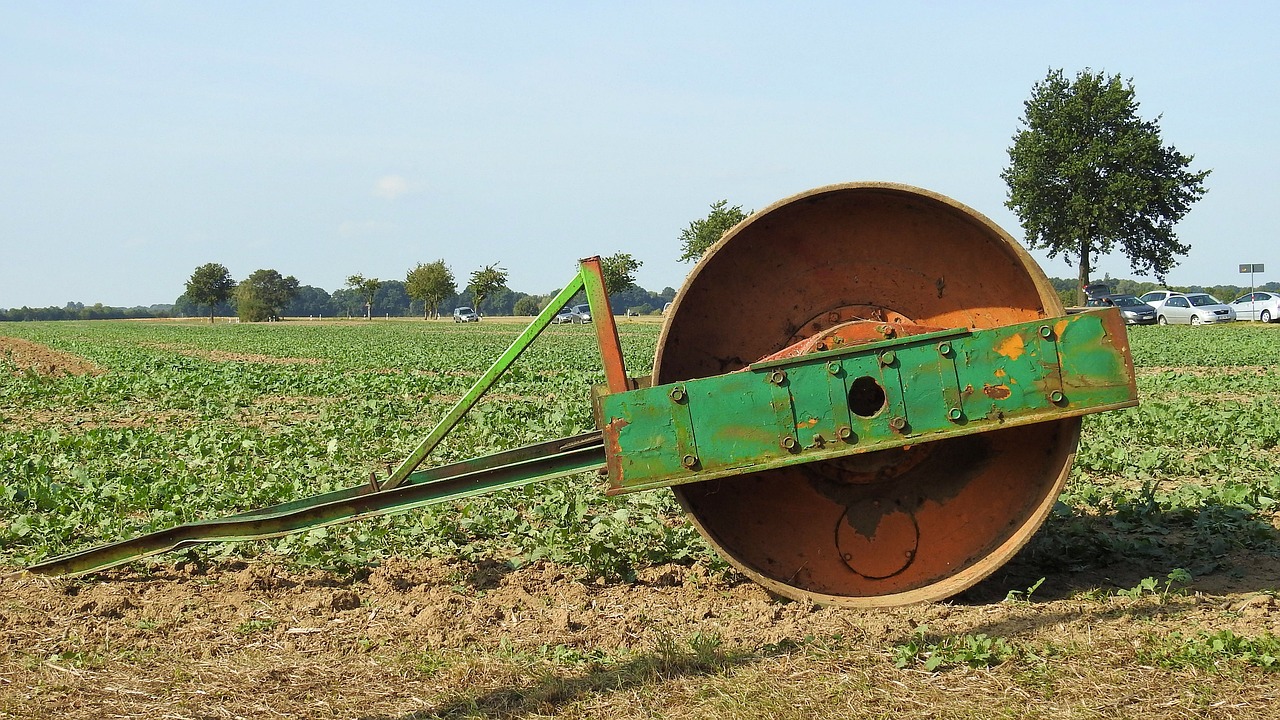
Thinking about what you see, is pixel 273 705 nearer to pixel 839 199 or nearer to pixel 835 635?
pixel 835 635

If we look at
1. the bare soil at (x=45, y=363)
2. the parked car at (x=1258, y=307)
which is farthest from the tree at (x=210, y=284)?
the parked car at (x=1258, y=307)

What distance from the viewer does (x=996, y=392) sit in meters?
3.95

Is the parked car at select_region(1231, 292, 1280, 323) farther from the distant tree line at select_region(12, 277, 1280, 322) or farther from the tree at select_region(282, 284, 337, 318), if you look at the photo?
the tree at select_region(282, 284, 337, 318)

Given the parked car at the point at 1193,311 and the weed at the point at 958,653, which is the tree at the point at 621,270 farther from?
the weed at the point at 958,653

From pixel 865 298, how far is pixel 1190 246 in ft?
160

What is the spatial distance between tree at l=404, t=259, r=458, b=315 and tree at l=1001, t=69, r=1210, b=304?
177 ft

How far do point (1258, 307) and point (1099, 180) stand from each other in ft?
40.7

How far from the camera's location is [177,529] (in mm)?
4590

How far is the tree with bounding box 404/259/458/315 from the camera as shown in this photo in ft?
297

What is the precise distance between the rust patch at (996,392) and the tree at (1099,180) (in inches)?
1801

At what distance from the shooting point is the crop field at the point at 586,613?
3.45 meters

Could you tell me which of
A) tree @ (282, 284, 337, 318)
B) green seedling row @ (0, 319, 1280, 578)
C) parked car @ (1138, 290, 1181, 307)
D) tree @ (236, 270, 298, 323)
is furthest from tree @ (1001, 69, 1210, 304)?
tree @ (282, 284, 337, 318)

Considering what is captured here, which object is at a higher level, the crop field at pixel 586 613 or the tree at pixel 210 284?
the tree at pixel 210 284

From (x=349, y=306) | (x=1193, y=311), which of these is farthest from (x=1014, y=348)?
(x=349, y=306)
